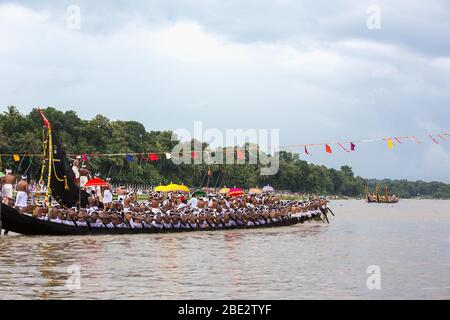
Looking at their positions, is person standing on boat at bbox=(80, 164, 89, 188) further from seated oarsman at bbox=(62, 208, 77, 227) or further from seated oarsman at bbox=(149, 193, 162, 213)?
seated oarsman at bbox=(62, 208, 77, 227)

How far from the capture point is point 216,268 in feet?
70.9

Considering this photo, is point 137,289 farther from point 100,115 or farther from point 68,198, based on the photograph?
point 100,115

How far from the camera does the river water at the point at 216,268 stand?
55.6 feet

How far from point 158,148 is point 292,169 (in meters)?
62.7

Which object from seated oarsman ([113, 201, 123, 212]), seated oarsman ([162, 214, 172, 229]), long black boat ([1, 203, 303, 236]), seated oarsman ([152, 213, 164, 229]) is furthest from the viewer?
seated oarsman ([162, 214, 172, 229])

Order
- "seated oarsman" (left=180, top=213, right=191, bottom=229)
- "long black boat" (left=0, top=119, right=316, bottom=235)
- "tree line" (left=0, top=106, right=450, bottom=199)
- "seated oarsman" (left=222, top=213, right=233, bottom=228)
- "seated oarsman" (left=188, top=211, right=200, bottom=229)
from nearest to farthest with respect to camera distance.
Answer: "long black boat" (left=0, top=119, right=316, bottom=235) < "seated oarsman" (left=180, top=213, right=191, bottom=229) < "seated oarsman" (left=188, top=211, right=200, bottom=229) < "seated oarsman" (left=222, top=213, right=233, bottom=228) < "tree line" (left=0, top=106, right=450, bottom=199)

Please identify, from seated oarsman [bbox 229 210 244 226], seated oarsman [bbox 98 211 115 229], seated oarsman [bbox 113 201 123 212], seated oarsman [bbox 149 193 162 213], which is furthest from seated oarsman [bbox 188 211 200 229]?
seated oarsman [bbox 98 211 115 229]

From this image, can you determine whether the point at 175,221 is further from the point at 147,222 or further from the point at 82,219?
the point at 82,219

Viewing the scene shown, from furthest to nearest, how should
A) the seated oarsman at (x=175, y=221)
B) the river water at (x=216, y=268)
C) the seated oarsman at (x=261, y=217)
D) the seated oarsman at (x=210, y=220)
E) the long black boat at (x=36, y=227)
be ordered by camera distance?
the seated oarsman at (x=261, y=217), the seated oarsman at (x=210, y=220), the seated oarsman at (x=175, y=221), the long black boat at (x=36, y=227), the river water at (x=216, y=268)

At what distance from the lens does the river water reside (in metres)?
16.9

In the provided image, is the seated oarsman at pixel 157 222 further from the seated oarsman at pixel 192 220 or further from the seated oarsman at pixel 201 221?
the seated oarsman at pixel 201 221

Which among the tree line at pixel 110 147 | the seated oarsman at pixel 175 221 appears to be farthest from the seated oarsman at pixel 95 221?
the tree line at pixel 110 147

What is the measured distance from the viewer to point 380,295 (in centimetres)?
1688
